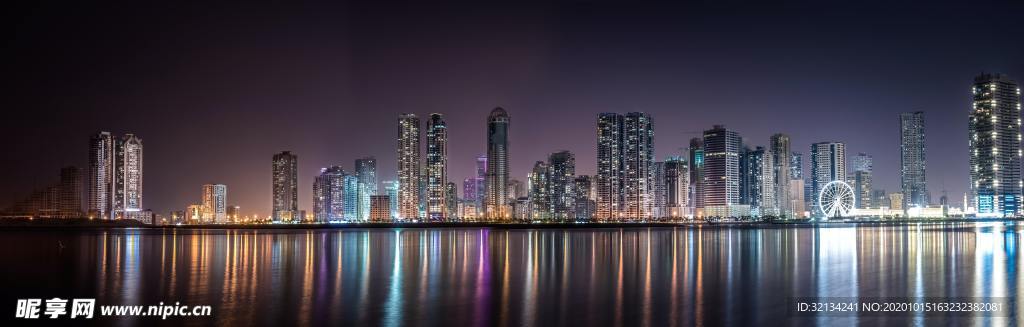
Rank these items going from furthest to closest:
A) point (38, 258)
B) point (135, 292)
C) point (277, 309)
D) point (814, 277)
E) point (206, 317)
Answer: point (38, 258) → point (814, 277) → point (135, 292) → point (277, 309) → point (206, 317)

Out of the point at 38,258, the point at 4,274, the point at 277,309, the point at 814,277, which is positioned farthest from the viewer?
the point at 38,258

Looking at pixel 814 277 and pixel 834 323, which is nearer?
pixel 834 323

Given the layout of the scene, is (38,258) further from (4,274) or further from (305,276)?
(305,276)

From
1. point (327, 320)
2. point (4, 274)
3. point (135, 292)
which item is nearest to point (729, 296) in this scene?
point (327, 320)

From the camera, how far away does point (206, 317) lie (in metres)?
26.8

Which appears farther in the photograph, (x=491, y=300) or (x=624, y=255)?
(x=624, y=255)

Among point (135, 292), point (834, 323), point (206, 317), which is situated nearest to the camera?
point (834, 323)

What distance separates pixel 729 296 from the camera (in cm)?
3247

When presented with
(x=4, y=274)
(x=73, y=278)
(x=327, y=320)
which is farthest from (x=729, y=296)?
(x=4, y=274)

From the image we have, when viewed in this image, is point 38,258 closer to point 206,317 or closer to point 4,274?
point 4,274

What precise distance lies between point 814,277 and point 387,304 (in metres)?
23.3

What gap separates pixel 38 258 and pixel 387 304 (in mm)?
41907

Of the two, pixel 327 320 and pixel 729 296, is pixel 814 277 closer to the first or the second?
pixel 729 296

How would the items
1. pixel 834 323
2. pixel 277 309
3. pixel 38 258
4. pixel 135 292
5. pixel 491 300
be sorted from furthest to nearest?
pixel 38 258 < pixel 135 292 < pixel 491 300 < pixel 277 309 < pixel 834 323
